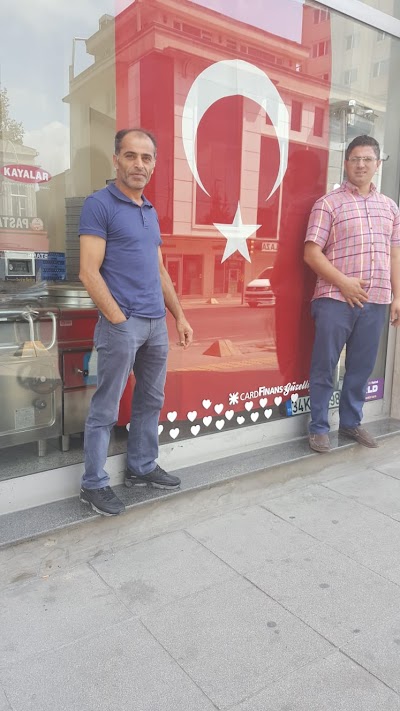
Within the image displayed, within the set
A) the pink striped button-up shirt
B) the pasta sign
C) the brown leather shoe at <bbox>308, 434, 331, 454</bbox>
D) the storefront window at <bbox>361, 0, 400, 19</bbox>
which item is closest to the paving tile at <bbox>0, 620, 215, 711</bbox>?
the brown leather shoe at <bbox>308, 434, 331, 454</bbox>

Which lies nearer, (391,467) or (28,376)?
(28,376)

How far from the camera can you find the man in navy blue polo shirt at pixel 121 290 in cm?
235

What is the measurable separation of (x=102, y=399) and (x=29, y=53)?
10.4 feet

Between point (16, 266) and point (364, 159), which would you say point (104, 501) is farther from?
point (364, 159)

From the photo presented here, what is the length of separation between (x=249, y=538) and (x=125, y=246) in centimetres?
157

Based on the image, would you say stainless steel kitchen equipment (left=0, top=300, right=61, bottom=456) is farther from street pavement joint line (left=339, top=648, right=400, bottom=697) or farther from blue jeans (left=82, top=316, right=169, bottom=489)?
street pavement joint line (left=339, top=648, right=400, bottom=697)

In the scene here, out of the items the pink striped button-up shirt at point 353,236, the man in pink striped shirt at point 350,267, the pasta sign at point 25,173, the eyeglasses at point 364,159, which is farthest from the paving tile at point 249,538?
the pasta sign at point 25,173

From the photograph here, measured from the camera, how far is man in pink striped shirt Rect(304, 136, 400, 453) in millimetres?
3369

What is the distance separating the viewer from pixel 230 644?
197cm

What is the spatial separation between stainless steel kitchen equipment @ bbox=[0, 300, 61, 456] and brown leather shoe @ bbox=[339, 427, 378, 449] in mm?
1985

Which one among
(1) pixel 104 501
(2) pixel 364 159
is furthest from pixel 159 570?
(2) pixel 364 159

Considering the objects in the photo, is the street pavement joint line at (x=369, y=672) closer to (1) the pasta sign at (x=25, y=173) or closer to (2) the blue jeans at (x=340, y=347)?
(2) the blue jeans at (x=340, y=347)

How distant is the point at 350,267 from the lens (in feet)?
11.2

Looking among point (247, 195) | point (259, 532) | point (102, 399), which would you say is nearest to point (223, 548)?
point (259, 532)
